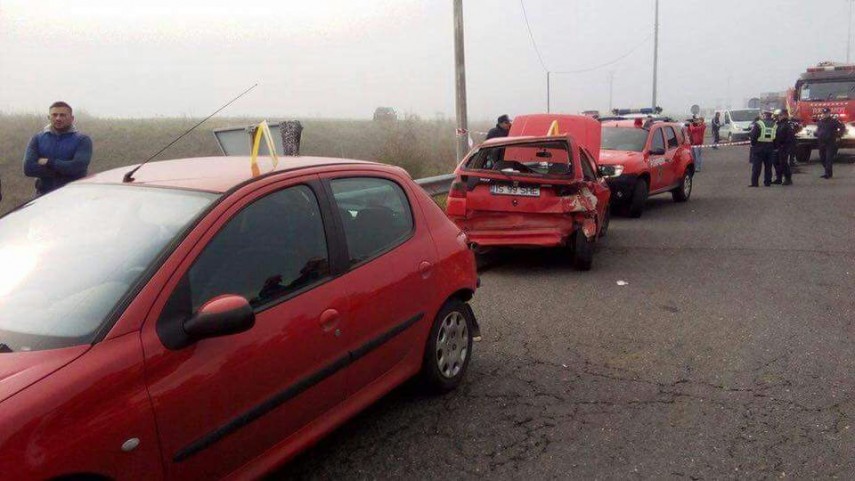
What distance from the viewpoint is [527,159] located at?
948cm

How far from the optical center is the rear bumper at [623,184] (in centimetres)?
1201

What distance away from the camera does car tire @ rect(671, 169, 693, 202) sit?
14.4 meters

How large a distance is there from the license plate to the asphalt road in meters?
0.94

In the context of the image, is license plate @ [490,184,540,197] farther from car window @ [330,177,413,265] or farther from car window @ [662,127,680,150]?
car window @ [662,127,680,150]

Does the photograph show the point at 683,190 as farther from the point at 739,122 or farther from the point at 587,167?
the point at 739,122

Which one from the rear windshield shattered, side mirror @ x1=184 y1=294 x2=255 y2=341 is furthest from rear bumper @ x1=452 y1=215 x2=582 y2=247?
side mirror @ x1=184 y1=294 x2=255 y2=341

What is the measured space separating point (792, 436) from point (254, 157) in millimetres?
3256

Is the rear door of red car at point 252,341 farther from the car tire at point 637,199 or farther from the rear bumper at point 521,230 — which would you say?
the car tire at point 637,199

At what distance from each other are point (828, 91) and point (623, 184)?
47.9 feet

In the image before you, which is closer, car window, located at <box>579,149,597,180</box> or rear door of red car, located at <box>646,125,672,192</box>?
car window, located at <box>579,149,597,180</box>

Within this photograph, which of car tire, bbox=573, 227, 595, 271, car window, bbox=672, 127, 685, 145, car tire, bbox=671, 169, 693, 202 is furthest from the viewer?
car window, bbox=672, 127, 685, 145

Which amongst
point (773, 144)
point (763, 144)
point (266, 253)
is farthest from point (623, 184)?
point (266, 253)

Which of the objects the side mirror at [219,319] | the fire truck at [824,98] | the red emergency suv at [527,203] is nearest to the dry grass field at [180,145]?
the red emergency suv at [527,203]

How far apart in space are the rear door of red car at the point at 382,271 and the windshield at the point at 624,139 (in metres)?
9.50
